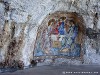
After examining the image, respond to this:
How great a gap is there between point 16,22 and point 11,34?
0.27 m

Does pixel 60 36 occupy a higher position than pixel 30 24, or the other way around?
pixel 30 24

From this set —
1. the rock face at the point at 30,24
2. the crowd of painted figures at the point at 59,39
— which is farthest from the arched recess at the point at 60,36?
the rock face at the point at 30,24

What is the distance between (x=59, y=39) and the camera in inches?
193

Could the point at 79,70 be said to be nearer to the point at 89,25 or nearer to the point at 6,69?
the point at 89,25

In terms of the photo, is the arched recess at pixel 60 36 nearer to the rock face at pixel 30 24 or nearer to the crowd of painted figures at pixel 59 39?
the crowd of painted figures at pixel 59 39

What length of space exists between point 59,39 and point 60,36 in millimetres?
75

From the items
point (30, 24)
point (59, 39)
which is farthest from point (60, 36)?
point (30, 24)

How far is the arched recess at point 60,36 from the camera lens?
479 centimetres

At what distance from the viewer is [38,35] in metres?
4.71

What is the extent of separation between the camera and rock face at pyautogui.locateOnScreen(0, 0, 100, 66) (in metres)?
4.16

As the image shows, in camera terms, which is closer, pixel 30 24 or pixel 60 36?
pixel 30 24

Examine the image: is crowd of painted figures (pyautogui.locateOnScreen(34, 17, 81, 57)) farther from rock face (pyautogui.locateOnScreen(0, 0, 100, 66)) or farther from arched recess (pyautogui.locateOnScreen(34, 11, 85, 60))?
rock face (pyautogui.locateOnScreen(0, 0, 100, 66))

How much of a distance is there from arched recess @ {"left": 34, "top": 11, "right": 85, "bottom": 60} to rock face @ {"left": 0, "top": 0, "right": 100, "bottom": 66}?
0.16 metres

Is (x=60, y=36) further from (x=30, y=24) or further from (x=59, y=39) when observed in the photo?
(x=30, y=24)
